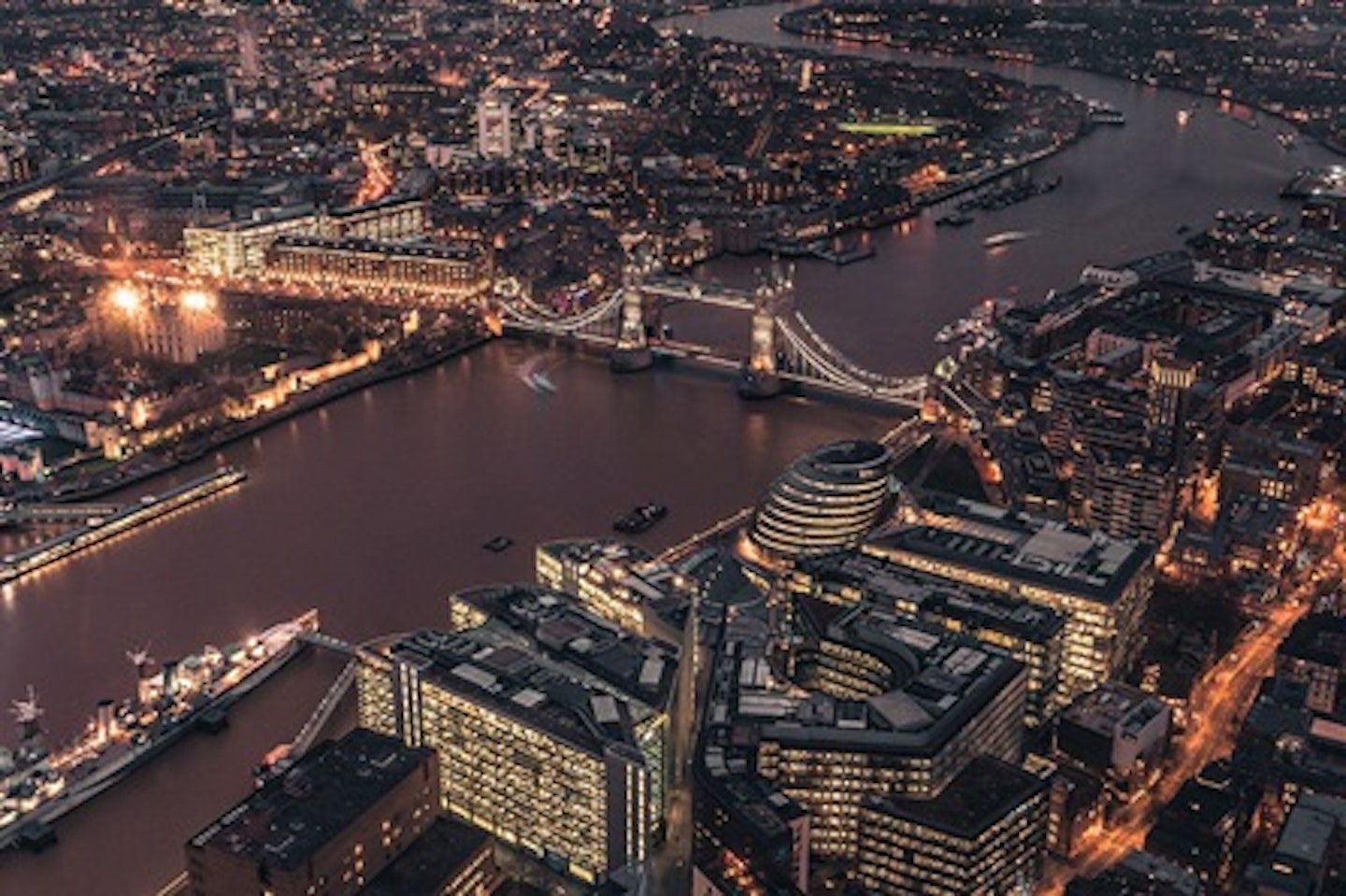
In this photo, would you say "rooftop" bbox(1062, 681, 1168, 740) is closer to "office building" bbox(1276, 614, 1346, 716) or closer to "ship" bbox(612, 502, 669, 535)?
"office building" bbox(1276, 614, 1346, 716)

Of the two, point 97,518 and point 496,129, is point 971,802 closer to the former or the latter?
point 97,518

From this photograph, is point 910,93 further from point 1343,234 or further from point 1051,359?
point 1051,359

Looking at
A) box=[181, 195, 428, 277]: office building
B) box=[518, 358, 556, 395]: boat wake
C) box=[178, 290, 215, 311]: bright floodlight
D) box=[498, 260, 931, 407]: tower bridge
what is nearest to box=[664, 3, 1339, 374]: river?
box=[498, 260, 931, 407]: tower bridge

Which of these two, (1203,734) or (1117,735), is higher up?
(1117,735)

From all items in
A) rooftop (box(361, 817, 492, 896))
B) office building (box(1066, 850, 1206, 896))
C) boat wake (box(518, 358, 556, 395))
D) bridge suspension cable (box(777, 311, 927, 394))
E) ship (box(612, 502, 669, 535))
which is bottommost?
boat wake (box(518, 358, 556, 395))

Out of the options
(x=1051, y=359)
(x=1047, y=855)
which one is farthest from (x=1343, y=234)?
(x=1047, y=855)

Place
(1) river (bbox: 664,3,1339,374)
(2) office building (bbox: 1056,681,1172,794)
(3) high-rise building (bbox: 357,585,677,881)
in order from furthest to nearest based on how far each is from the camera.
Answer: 1. (1) river (bbox: 664,3,1339,374)
2. (2) office building (bbox: 1056,681,1172,794)
3. (3) high-rise building (bbox: 357,585,677,881)

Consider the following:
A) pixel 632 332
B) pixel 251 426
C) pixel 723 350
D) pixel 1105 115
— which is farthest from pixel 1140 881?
pixel 1105 115

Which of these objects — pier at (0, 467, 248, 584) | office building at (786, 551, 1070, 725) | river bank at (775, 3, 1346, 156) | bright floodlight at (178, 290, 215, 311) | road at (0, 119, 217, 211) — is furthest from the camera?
river bank at (775, 3, 1346, 156)
